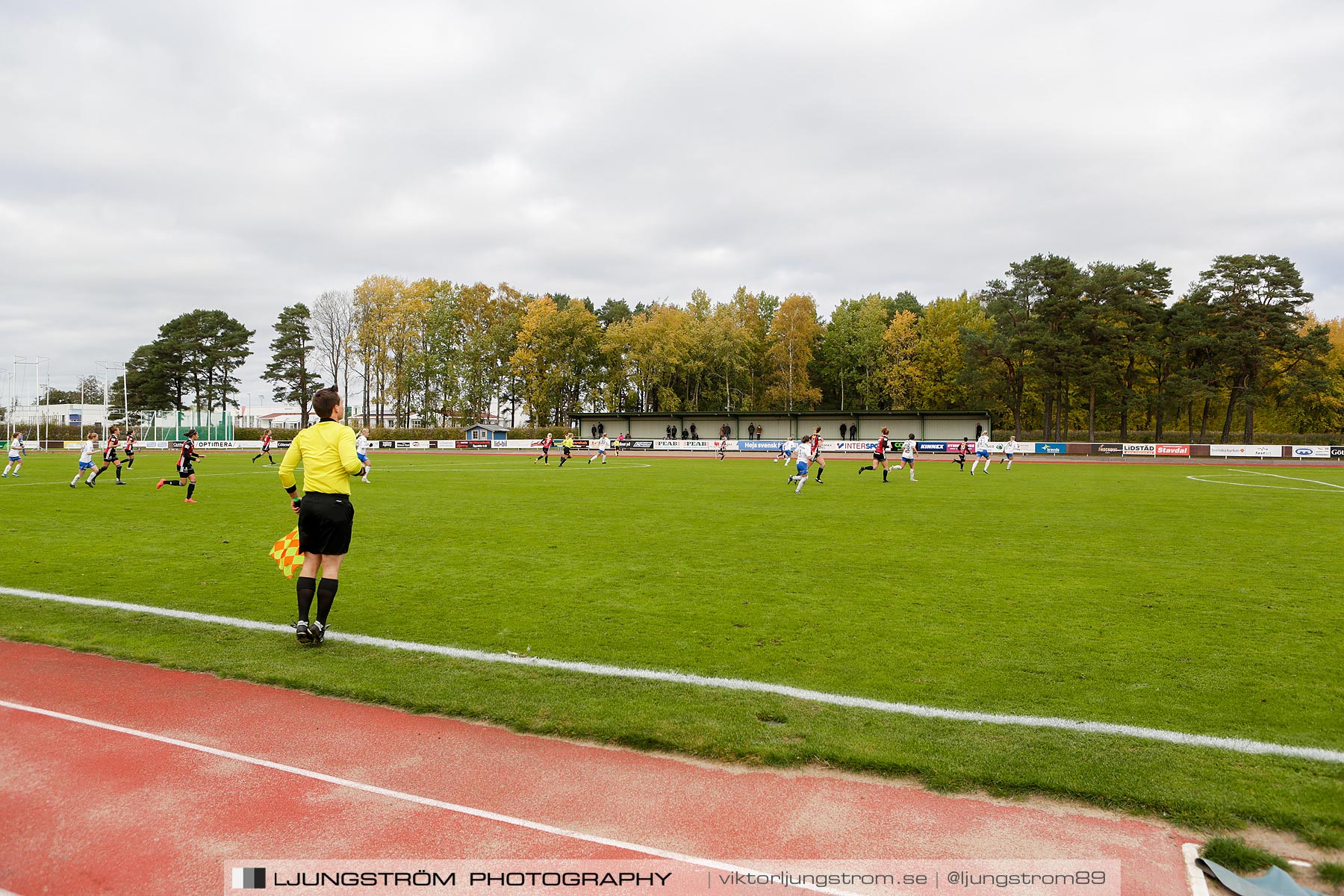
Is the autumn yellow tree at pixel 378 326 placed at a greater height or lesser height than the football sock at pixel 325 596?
greater

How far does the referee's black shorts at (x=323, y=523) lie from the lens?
246 inches

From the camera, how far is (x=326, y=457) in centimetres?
629

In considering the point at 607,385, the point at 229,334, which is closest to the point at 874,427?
the point at 607,385

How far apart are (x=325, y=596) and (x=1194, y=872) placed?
20.3ft

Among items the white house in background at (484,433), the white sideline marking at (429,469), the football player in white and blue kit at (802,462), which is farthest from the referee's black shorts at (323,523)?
the white house in background at (484,433)

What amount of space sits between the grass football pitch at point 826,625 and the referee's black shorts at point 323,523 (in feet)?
2.91

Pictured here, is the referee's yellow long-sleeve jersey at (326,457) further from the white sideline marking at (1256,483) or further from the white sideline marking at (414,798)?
the white sideline marking at (1256,483)

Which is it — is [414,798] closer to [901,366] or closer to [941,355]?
[901,366]

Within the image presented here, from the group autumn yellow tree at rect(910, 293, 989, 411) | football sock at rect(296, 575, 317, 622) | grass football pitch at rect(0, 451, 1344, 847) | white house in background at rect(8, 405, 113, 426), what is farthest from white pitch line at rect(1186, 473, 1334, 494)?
white house in background at rect(8, 405, 113, 426)

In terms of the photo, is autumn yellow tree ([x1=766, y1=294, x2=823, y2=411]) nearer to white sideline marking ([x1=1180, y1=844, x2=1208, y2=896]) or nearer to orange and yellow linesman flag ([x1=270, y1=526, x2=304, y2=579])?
orange and yellow linesman flag ([x1=270, y1=526, x2=304, y2=579])

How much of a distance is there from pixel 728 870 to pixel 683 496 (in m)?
17.1

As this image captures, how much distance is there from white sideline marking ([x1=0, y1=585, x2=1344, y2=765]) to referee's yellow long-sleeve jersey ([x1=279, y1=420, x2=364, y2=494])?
4.70 ft

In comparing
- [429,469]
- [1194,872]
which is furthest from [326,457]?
A: [429,469]

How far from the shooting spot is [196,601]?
7.79 m
